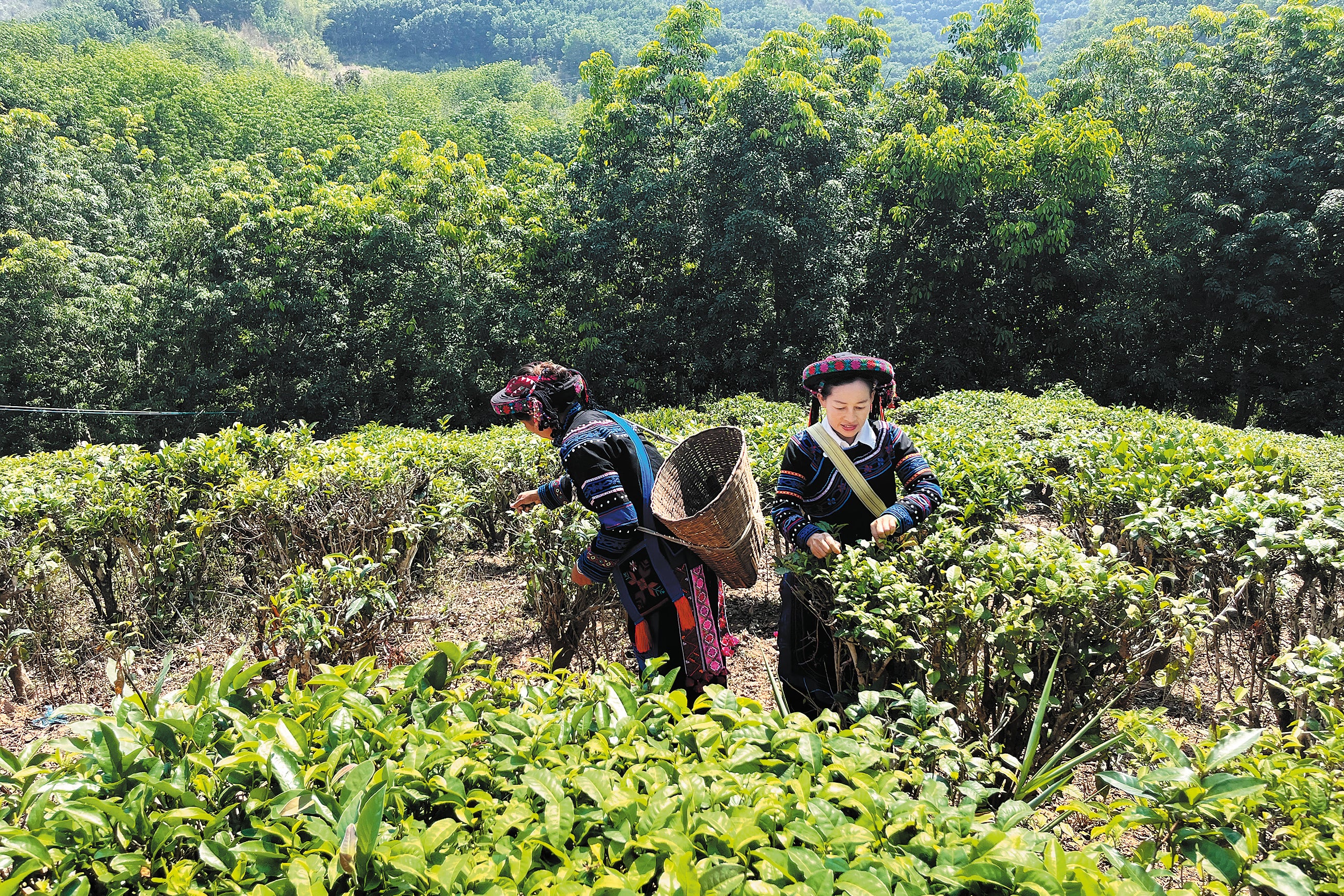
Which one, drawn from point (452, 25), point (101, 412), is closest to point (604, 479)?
point (101, 412)

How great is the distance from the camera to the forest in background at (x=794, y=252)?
14.2 metres

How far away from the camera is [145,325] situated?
1738 cm

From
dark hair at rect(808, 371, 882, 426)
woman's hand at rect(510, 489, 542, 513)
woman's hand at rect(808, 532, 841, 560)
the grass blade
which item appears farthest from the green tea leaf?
woman's hand at rect(510, 489, 542, 513)

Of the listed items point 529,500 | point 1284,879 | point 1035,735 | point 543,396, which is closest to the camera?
point 1284,879

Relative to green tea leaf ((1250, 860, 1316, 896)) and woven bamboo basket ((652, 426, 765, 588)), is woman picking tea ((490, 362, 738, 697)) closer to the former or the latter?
woven bamboo basket ((652, 426, 765, 588))

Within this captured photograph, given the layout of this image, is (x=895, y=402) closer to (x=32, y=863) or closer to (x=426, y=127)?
(x=32, y=863)

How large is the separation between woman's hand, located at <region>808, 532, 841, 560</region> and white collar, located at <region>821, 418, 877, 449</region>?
44cm

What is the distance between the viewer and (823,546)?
2434mm

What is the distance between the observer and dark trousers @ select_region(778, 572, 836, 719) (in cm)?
281

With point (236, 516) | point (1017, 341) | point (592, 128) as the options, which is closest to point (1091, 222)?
point (1017, 341)

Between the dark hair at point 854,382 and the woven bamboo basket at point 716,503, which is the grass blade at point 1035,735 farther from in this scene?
the dark hair at point 854,382

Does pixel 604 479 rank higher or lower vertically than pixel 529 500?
higher

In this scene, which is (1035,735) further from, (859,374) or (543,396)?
(543,396)

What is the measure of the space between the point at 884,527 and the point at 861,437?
42 centimetres
